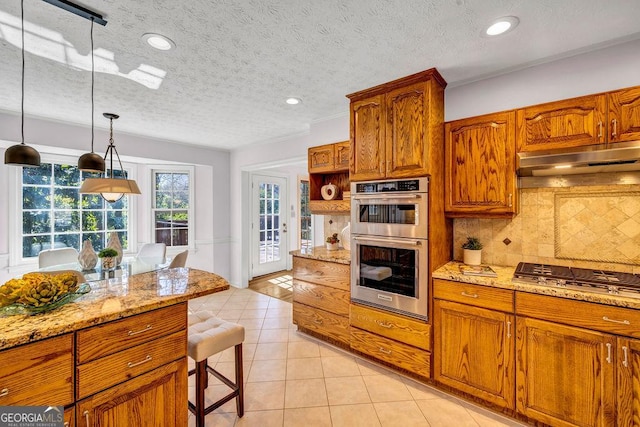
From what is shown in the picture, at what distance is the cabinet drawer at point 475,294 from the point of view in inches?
73.0

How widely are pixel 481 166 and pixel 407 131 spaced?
0.64m

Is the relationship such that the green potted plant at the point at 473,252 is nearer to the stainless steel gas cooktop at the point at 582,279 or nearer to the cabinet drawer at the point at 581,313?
the stainless steel gas cooktop at the point at 582,279

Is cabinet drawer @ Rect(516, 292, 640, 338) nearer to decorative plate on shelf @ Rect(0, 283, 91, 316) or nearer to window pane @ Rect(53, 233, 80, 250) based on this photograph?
decorative plate on shelf @ Rect(0, 283, 91, 316)

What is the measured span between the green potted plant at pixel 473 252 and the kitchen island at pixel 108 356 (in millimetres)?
2013

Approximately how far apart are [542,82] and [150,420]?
130 inches

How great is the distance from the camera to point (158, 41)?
179 cm

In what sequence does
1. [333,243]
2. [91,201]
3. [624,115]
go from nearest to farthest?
[624,115]
[333,243]
[91,201]

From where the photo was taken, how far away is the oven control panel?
86.4 inches

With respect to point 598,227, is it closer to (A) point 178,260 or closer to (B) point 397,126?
(B) point 397,126

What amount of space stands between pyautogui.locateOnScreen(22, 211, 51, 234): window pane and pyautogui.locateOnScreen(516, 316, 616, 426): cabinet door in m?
5.28

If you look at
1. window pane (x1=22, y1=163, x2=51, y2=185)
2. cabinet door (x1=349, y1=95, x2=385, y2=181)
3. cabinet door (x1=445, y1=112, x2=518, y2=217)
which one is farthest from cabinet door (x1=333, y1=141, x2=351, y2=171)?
window pane (x1=22, y1=163, x2=51, y2=185)

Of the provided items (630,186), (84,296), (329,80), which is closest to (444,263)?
(630,186)

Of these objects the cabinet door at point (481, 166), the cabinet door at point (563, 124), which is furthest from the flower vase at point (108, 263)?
the cabinet door at point (563, 124)

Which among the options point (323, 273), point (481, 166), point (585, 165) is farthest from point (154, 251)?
point (585, 165)
